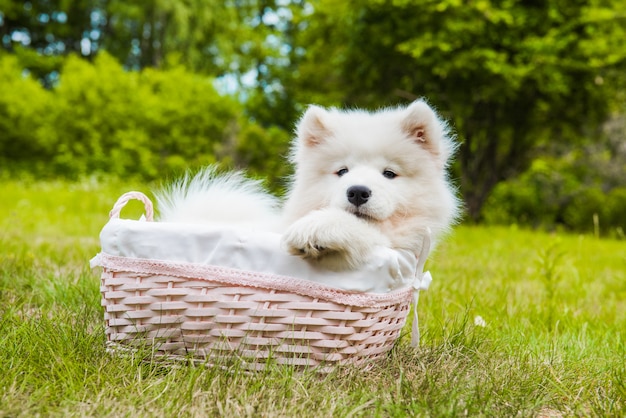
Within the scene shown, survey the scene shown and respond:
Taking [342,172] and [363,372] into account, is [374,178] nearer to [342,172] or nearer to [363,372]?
[342,172]

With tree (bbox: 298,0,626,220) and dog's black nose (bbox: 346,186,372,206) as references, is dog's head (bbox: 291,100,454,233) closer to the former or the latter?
dog's black nose (bbox: 346,186,372,206)

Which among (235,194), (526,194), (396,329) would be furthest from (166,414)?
(526,194)

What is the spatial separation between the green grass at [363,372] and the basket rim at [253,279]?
0.23 metres

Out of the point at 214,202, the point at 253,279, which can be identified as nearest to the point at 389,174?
the point at 253,279

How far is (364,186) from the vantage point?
1787mm

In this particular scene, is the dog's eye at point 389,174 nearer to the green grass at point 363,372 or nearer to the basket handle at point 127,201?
the green grass at point 363,372

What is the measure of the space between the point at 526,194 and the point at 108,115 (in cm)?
873

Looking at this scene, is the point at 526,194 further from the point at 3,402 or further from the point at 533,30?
the point at 3,402

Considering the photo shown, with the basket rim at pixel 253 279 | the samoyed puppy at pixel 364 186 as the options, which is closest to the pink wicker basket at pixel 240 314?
the basket rim at pixel 253 279

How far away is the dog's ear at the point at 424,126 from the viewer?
6.42 ft

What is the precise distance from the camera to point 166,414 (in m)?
1.45

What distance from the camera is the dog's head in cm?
185

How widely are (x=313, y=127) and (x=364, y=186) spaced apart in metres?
0.37

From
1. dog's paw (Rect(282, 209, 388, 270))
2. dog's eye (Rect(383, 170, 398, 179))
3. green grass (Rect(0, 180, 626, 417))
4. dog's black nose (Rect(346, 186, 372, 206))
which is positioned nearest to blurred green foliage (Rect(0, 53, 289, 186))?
green grass (Rect(0, 180, 626, 417))
